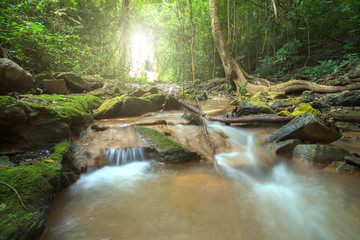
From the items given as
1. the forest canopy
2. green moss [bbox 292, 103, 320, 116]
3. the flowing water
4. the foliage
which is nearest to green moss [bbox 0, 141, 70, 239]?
the flowing water

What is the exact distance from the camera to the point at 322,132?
3.37 meters

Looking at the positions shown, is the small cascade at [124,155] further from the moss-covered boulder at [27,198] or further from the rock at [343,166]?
the rock at [343,166]

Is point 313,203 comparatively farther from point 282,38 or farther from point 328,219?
point 282,38

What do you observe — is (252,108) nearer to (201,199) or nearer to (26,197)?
(201,199)

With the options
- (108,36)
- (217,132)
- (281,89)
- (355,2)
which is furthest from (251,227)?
(108,36)

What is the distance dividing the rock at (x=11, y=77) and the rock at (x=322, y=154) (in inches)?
244

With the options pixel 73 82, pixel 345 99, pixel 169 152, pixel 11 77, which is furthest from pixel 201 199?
pixel 73 82

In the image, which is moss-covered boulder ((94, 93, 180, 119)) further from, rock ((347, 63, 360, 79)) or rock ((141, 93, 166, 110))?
rock ((347, 63, 360, 79))

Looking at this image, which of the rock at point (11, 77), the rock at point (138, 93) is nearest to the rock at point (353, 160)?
the rock at point (11, 77)

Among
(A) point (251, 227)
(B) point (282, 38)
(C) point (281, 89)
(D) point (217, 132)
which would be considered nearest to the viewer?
(A) point (251, 227)

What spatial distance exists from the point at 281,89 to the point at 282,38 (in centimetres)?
648

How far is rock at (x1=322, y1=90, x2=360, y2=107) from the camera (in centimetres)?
541

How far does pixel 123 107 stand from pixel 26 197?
12.8 ft

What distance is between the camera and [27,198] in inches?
62.0
